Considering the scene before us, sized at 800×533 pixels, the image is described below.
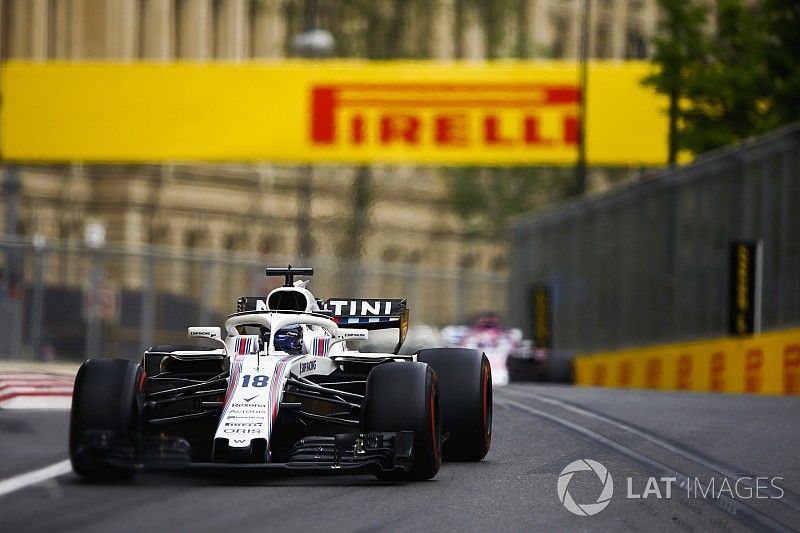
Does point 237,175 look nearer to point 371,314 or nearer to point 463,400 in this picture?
point 371,314

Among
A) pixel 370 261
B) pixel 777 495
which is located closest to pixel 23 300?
pixel 777 495

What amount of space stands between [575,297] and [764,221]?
10128 millimetres

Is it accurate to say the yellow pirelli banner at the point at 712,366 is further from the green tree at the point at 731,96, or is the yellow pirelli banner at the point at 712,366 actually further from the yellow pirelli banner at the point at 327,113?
the yellow pirelli banner at the point at 327,113

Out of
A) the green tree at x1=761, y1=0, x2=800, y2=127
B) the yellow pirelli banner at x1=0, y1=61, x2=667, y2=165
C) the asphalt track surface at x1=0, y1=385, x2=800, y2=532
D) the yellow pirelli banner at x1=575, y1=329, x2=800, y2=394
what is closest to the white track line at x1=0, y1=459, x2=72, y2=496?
the asphalt track surface at x1=0, y1=385, x2=800, y2=532

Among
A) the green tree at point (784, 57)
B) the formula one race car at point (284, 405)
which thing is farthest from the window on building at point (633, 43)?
the formula one race car at point (284, 405)

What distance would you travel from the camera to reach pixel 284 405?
10820mm

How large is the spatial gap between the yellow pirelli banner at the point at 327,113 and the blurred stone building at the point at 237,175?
818cm

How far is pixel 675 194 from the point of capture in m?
27.2

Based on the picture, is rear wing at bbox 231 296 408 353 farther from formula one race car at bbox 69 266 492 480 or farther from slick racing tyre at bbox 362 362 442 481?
slick racing tyre at bbox 362 362 442 481

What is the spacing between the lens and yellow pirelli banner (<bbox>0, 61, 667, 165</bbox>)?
34750mm

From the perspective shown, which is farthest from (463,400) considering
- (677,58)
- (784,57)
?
(677,58)

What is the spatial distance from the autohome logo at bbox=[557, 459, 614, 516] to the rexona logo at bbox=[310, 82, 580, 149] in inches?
899

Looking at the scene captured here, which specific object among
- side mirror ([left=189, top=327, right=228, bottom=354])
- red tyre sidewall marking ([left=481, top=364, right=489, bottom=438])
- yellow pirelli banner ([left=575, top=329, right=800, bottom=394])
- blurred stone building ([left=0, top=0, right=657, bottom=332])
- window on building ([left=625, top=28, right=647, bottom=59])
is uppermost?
window on building ([left=625, top=28, right=647, bottom=59])

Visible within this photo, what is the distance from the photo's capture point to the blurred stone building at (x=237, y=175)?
51500 mm
